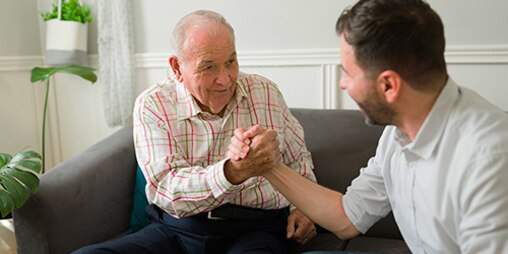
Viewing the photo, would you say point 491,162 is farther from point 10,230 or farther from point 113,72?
point 113,72

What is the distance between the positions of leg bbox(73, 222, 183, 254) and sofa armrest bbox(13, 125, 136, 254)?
0.55 ft

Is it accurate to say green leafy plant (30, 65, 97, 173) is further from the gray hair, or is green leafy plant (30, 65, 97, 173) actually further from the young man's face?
the young man's face

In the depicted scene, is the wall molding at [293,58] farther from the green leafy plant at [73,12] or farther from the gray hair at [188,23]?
the gray hair at [188,23]

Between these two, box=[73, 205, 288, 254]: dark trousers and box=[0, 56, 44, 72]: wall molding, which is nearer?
box=[73, 205, 288, 254]: dark trousers

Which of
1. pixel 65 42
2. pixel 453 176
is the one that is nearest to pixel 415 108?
pixel 453 176

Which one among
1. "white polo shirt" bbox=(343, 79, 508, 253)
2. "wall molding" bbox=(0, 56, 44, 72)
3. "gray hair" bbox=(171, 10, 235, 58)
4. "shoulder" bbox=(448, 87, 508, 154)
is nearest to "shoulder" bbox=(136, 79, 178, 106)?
"gray hair" bbox=(171, 10, 235, 58)

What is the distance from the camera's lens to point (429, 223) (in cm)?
126

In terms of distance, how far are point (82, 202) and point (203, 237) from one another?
0.44 meters

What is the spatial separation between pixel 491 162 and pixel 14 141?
8.60 feet

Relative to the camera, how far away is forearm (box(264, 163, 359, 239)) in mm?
1562

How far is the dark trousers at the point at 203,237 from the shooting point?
5.74ft

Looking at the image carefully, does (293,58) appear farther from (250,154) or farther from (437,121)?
(437,121)

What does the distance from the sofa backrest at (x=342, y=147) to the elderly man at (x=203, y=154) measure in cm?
21

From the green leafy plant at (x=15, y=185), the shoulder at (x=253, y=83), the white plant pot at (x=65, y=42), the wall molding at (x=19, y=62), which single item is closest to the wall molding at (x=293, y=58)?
the wall molding at (x=19, y=62)
